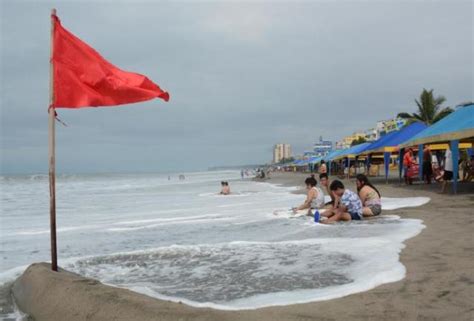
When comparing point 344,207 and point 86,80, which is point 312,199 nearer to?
point 344,207

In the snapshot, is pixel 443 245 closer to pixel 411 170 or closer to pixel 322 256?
pixel 322 256

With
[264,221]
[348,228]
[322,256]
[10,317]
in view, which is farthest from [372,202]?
[10,317]

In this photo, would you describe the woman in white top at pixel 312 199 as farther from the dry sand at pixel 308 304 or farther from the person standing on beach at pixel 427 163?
the person standing on beach at pixel 427 163

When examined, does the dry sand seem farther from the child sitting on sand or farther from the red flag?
the child sitting on sand

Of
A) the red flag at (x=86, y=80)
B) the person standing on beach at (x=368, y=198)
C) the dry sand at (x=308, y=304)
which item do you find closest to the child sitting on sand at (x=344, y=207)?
the person standing on beach at (x=368, y=198)

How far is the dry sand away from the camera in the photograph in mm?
3045

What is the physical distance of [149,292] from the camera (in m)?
4.30

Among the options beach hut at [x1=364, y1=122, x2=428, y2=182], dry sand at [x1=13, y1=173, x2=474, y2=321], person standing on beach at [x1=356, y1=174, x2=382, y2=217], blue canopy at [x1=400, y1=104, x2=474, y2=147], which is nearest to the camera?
dry sand at [x1=13, y1=173, x2=474, y2=321]

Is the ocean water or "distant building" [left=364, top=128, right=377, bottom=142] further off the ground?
"distant building" [left=364, top=128, right=377, bottom=142]

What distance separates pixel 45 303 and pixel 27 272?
97 cm

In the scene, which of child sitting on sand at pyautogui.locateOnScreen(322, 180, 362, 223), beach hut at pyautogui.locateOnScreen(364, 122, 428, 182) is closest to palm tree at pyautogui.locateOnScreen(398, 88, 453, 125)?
beach hut at pyautogui.locateOnScreen(364, 122, 428, 182)

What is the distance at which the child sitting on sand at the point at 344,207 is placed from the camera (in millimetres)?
8780

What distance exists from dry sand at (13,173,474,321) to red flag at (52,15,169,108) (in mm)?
1867

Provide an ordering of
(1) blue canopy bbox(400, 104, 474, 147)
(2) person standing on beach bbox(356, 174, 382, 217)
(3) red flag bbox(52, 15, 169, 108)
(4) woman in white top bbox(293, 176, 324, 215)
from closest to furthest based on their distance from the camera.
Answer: (3) red flag bbox(52, 15, 169, 108) < (2) person standing on beach bbox(356, 174, 382, 217) < (4) woman in white top bbox(293, 176, 324, 215) < (1) blue canopy bbox(400, 104, 474, 147)
